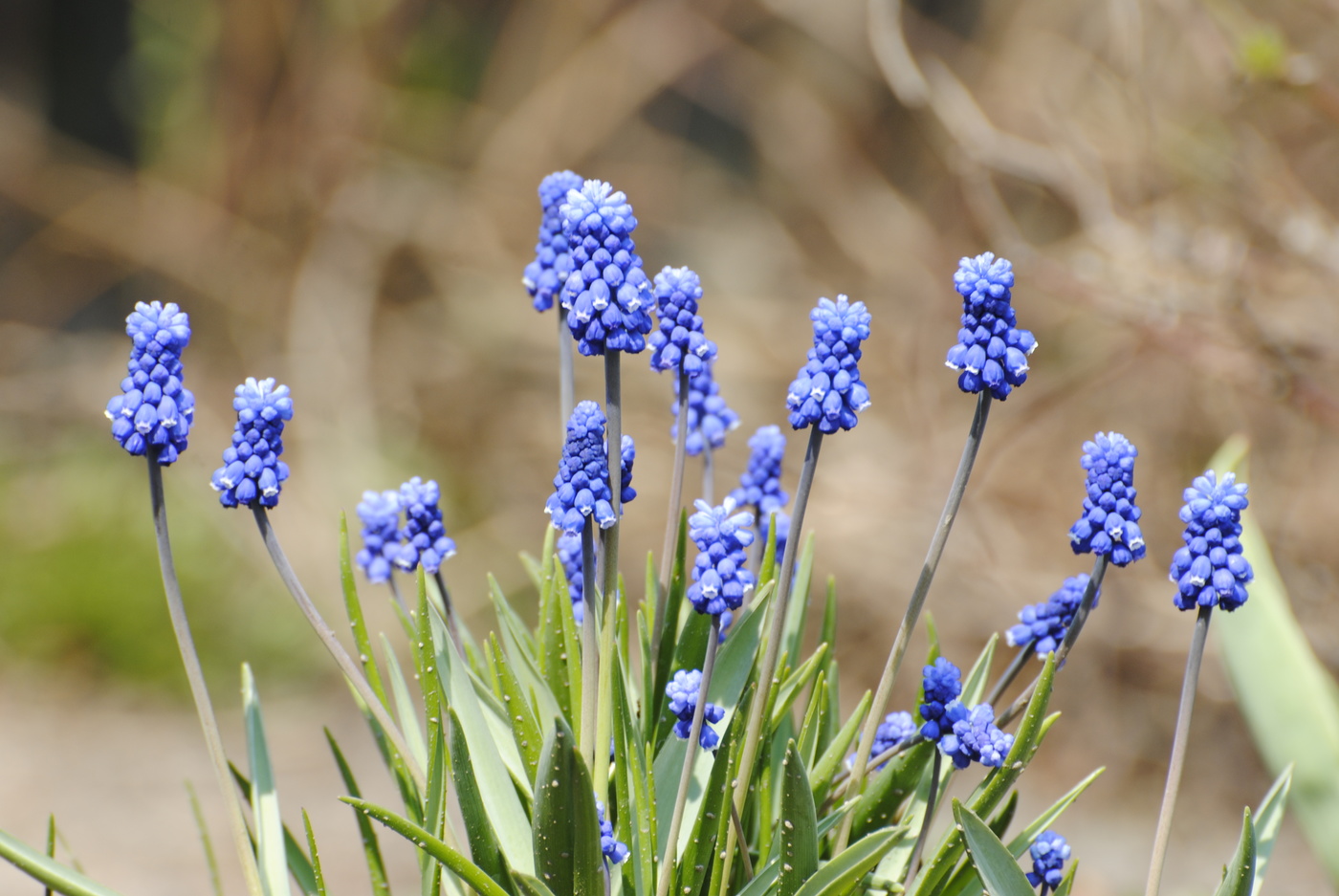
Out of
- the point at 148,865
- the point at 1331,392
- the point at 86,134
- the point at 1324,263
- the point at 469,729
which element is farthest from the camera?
the point at 86,134

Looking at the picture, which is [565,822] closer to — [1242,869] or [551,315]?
[1242,869]

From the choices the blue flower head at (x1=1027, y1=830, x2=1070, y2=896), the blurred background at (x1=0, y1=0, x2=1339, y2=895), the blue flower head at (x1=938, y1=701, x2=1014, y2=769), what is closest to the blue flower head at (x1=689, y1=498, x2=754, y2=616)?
the blue flower head at (x1=938, y1=701, x2=1014, y2=769)

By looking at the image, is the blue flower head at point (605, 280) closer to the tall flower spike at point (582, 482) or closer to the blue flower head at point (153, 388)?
the tall flower spike at point (582, 482)

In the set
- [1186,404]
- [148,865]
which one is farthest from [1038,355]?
[148,865]

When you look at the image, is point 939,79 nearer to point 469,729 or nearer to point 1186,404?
point 1186,404

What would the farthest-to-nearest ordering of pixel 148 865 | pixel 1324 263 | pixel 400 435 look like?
pixel 400 435 < pixel 148 865 < pixel 1324 263

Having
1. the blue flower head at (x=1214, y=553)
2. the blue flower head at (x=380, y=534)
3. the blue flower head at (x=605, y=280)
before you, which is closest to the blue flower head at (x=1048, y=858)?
the blue flower head at (x=1214, y=553)
